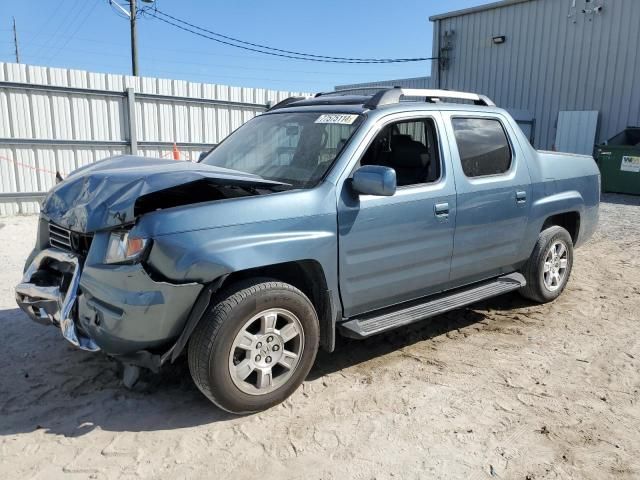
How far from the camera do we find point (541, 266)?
5.06 metres

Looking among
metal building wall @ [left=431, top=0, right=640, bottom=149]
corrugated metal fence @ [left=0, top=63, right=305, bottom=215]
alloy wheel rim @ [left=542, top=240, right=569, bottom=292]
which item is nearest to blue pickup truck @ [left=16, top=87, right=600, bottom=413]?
alloy wheel rim @ [left=542, top=240, right=569, bottom=292]

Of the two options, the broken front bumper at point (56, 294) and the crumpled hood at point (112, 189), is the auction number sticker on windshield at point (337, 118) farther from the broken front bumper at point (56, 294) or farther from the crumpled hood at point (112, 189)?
the broken front bumper at point (56, 294)

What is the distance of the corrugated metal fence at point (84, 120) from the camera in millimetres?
9234

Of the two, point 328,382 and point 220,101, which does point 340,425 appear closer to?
point 328,382

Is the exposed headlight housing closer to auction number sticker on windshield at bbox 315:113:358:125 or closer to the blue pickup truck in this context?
the blue pickup truck

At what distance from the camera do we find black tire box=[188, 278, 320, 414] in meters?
2.95

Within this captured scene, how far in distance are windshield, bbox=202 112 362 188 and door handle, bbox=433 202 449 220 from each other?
0.85m

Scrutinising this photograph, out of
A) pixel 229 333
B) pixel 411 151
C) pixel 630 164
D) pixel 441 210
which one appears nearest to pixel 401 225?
pixel 441 210

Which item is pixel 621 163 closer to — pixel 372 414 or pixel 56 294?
pixel 372 414

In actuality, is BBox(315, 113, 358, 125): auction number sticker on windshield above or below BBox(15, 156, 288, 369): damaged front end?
above

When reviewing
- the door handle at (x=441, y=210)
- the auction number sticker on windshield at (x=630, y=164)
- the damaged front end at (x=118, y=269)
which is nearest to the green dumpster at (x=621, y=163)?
the auction number sticker on windshield at (x=630, y=164)

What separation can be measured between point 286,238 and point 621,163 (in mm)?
13059

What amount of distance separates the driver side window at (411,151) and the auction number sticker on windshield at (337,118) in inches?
11.1

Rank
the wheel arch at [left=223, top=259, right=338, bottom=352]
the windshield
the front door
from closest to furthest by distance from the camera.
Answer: the wheel arch at [left=223, top=259, right=338, bottom=352], the front door, the windshield
